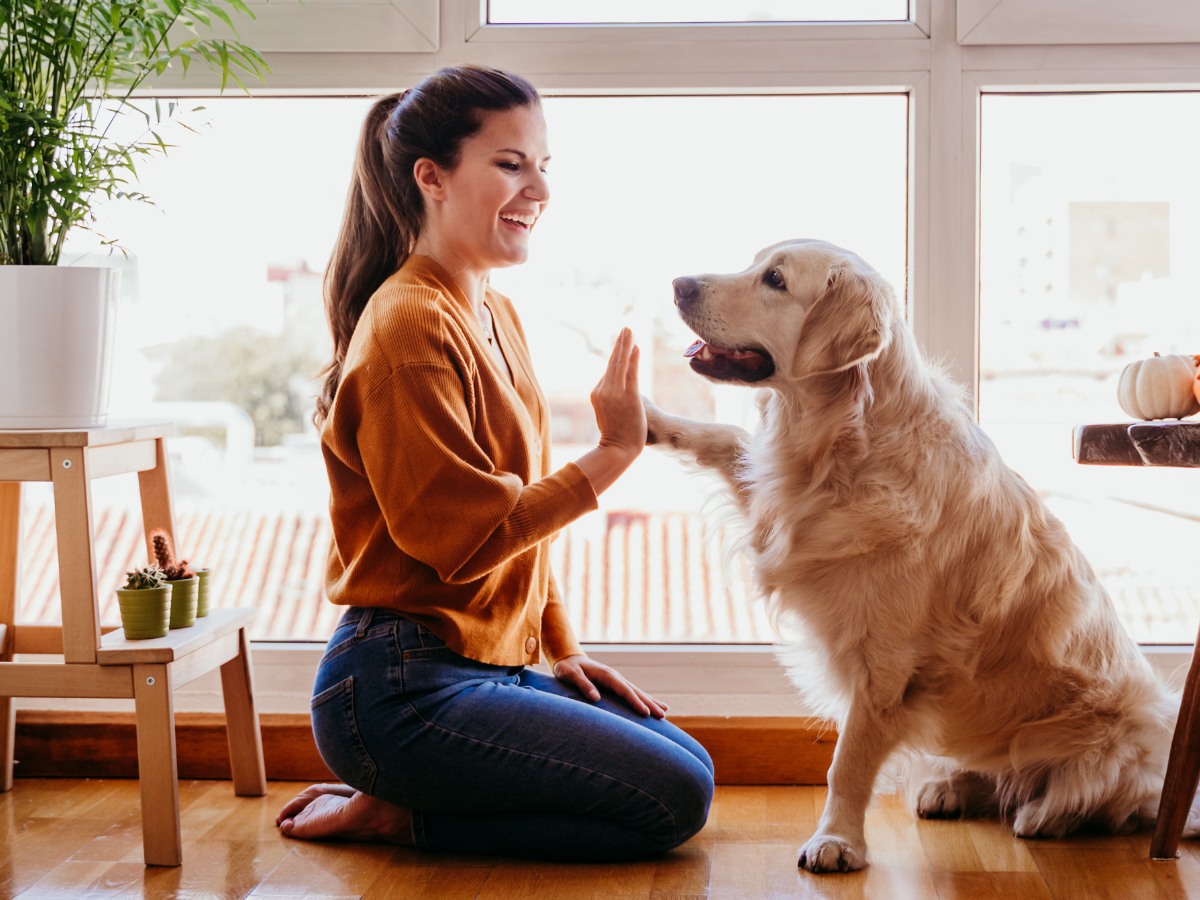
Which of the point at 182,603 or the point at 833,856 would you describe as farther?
the point at 182,603

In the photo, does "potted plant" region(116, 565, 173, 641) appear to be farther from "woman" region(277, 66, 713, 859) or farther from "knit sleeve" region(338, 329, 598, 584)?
"knit sleeve" region(338, 329, 598, 584)

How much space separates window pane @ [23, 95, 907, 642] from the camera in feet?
7.64

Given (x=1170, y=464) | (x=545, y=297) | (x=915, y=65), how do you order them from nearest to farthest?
(x=1170, y=464) → (x=915, y=65) → (x=545, y=297)

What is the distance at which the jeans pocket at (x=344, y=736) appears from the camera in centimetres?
174

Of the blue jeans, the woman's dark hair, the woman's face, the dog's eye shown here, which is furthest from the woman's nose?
the blue jeans

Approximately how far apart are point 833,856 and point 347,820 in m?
0.78

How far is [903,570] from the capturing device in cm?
175

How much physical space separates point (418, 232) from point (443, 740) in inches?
31.9

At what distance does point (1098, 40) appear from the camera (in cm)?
216

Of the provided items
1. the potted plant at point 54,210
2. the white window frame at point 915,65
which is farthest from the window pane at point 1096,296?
the potted plant at point 54,210

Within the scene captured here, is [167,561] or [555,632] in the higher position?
[167,561]

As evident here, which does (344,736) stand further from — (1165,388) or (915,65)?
(915,65)

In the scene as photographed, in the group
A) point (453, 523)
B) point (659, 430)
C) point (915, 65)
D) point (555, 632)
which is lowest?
point (555, 632)

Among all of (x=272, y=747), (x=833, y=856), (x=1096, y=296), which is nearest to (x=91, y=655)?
(x=272, y=747)
